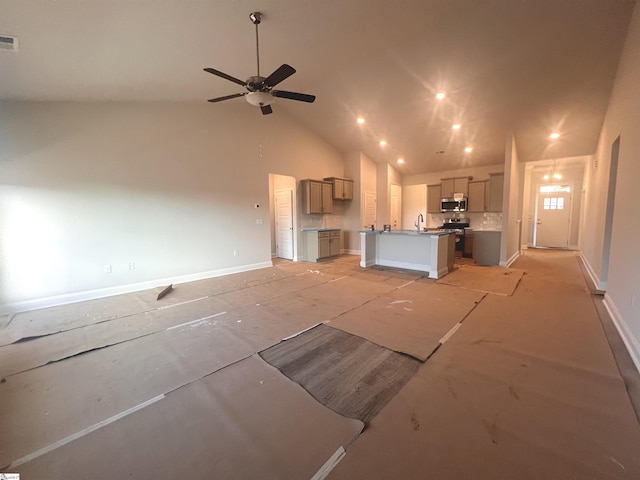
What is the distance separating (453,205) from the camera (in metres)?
8.02

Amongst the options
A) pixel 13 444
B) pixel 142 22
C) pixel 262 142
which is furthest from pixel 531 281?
pixel 142 22

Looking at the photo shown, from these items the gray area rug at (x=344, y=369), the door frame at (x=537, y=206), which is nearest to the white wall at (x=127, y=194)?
the gray area rug at (x=344, y=369)

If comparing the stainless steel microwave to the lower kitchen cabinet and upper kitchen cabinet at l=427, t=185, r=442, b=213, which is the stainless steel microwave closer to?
upper kitchen cabinet at l=427, t=185, r=442, b=213

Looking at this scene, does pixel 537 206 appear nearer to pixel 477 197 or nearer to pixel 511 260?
pixel 477 197

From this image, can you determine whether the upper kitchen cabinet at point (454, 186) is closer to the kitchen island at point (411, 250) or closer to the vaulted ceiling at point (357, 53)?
the vaulted ceiling at point (357, 53)

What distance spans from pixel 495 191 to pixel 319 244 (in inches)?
198

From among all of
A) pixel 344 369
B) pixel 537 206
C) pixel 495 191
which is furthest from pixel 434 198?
Answer: pixel 344 369

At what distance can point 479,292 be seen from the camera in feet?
14.0

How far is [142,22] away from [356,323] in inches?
165

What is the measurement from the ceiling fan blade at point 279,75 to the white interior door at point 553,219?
11.2 m

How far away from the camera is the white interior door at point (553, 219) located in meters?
9.43

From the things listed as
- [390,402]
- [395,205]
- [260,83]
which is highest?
[260,83]

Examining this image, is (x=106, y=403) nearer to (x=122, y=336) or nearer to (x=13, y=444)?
(x=13, y=444)

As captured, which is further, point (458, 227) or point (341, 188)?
point (458, 227)
